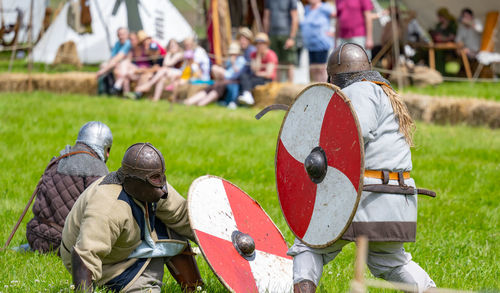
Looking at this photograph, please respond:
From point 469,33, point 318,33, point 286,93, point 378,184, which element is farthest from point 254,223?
point 469,33

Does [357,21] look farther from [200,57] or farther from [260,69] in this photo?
[200,57]

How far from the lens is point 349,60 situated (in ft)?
12.3

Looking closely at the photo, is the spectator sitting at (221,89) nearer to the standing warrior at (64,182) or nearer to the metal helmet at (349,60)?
the standing warrior at (64,182)

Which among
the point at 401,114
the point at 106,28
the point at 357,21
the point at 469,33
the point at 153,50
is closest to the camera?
the point at 401,114

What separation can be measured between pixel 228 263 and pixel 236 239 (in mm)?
228

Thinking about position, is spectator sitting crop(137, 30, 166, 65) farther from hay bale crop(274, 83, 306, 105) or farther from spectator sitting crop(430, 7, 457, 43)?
spectator sitting crop(430, 7, 457, 43)

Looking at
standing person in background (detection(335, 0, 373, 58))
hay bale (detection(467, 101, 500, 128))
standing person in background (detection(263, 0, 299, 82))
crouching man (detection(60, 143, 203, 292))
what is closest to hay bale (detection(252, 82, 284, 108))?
standing person in background (detection(263, 0, 299, 82))

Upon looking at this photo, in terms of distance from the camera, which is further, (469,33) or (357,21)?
(469,33)

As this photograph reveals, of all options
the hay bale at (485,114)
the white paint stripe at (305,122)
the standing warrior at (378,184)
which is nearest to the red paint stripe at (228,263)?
the standing warrior at (378,184)

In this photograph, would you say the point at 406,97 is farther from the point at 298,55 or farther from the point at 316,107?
the point at 316,107

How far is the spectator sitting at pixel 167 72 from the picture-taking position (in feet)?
44.4

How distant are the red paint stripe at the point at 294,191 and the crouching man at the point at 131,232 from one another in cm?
62

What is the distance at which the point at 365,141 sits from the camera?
3.62 m

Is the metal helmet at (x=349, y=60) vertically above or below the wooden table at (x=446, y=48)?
above
